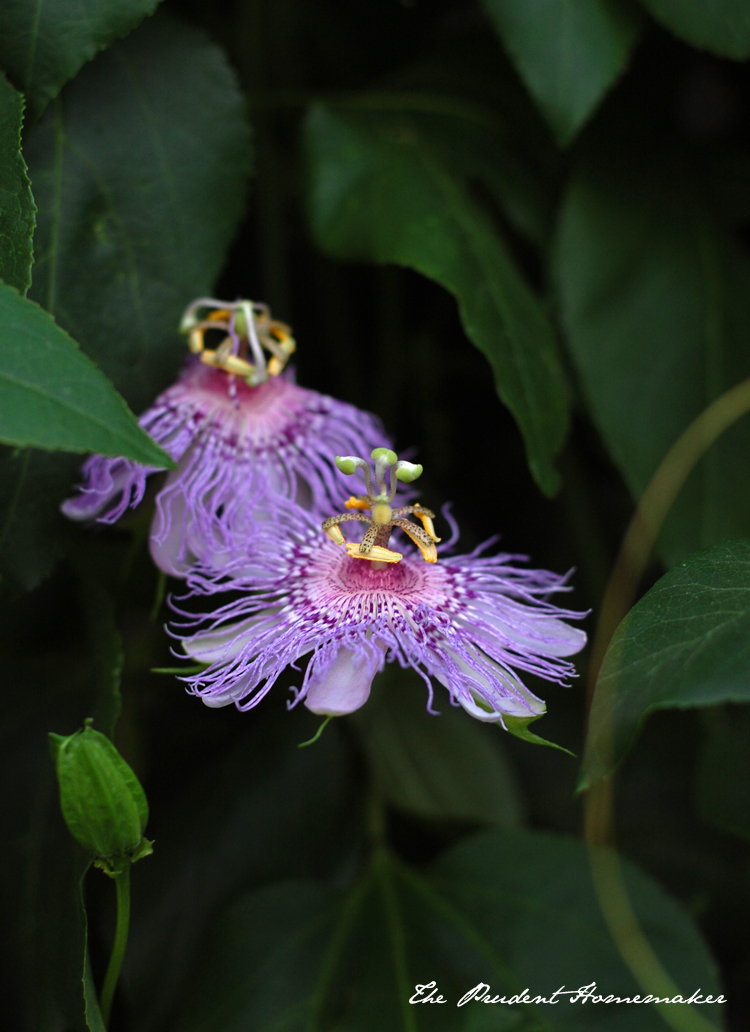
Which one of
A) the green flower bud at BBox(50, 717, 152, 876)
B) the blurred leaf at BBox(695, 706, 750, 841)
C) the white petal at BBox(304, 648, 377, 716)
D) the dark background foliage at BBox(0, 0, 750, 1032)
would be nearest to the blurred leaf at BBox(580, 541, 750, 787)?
the dark background foliage at BBox(0, 0, 750, 1032)

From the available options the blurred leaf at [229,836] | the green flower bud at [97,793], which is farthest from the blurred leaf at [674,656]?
the blurred leaf at [229,836]

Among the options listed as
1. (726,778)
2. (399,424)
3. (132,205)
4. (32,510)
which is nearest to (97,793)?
(32,510)

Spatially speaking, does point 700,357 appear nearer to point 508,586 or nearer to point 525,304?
point 525,304

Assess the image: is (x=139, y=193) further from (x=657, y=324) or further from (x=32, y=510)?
(x=657, y=324)

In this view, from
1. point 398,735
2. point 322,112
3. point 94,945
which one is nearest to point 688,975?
point 398,735

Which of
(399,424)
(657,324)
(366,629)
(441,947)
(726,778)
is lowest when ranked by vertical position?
(441,947)

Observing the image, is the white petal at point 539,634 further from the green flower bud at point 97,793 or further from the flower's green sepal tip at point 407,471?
the green flower bud at point 97,793
